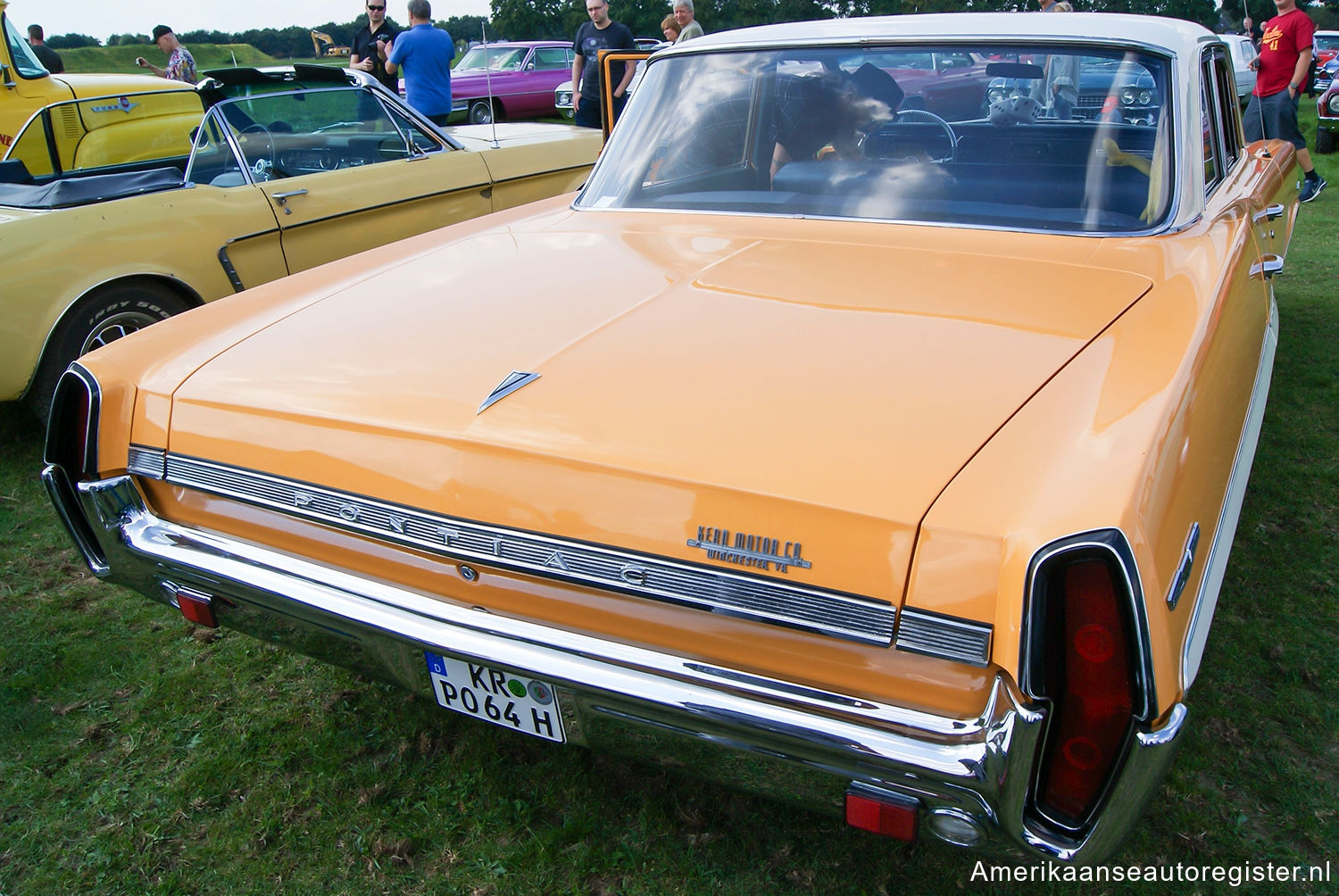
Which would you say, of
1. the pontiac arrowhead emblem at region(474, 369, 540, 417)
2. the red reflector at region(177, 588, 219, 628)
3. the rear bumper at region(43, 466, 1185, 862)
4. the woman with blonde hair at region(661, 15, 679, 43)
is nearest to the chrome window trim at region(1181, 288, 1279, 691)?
the rear bumper at region(43, 466, 1185, 862)

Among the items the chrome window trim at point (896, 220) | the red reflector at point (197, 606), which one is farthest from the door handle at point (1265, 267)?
the red reflector at point (197, 606)

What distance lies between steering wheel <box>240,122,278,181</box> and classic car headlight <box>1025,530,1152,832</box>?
4044mm

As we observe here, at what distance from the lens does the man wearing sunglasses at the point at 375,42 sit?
7402 mm

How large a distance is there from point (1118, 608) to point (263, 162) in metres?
4.18

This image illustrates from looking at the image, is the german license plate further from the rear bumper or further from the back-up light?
the back-up light

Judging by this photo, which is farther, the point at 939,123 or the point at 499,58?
the point at 499,58

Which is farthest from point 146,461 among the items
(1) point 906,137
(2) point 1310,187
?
(2) point 1310,187

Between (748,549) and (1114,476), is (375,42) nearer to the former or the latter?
(748,549)

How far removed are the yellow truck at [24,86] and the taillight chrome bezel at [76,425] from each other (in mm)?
5331

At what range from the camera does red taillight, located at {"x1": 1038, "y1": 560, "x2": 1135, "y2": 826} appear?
1197 millimetres

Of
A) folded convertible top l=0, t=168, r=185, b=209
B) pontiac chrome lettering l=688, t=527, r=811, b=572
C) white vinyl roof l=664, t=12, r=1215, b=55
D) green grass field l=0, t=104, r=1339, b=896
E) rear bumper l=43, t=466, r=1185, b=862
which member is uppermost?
white vinyl roof l=664, t=12, r=1215, b=55

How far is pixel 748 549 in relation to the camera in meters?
1.32

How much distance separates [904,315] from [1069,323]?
290 mm

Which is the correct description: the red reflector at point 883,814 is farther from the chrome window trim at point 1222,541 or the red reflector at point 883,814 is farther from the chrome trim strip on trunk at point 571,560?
the chrome window trim at point 1222,541
